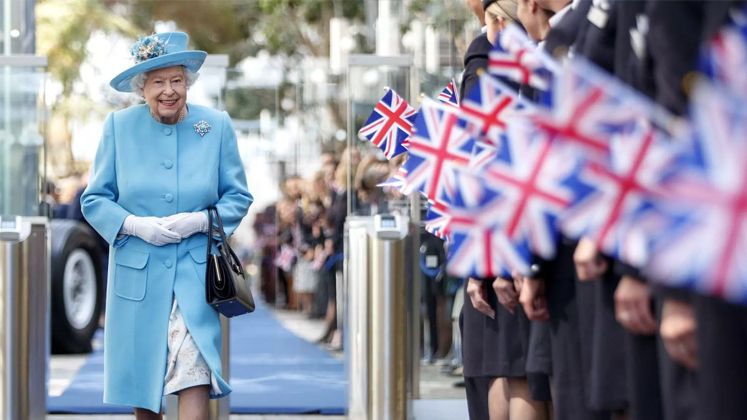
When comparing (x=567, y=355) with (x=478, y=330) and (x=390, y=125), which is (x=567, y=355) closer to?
(x=478, y=330)

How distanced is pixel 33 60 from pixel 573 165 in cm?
542

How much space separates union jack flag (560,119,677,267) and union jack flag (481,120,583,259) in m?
0.05

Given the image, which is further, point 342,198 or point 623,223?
point 342,198

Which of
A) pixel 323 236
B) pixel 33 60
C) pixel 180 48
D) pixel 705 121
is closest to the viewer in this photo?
pixel 705 121

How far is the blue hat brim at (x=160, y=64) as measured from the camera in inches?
205

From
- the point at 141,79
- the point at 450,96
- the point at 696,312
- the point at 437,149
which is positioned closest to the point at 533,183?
the point at 696,312

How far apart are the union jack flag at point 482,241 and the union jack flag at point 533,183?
0.10 feet

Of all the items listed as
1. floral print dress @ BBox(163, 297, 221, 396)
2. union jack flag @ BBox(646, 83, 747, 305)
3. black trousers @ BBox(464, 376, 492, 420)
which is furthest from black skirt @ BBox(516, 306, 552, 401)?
union jack flag @ BBox(646, 83, 747, 305)

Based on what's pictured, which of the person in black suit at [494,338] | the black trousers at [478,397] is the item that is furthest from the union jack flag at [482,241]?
the black trousers at [478,397]

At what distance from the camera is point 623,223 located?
2416 mm

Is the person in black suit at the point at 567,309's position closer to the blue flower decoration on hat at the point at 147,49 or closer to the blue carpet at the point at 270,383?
the blue flower decoration on hat at the point at 147,49

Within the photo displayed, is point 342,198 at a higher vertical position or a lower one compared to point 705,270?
higher

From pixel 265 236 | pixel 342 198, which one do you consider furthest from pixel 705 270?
pixel 265 236

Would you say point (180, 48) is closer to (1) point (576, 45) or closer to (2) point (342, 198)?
(1) point (576, 45)
